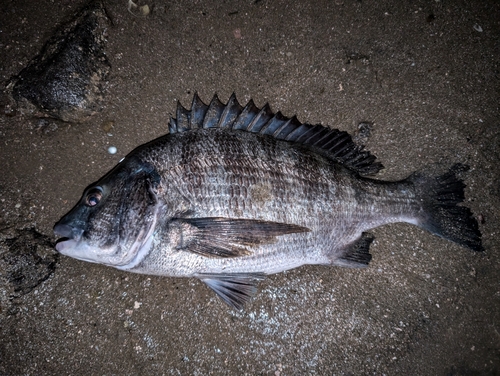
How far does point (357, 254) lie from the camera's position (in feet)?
8.77

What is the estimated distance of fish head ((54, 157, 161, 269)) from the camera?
7.07 ft

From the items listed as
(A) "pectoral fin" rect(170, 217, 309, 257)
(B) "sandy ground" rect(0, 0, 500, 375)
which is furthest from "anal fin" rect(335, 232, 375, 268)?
(A) "pectoral fin" rect(170, 217, 309, 257)

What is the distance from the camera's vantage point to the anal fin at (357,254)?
8.69 feet

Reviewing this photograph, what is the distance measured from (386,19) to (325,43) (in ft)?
2.14

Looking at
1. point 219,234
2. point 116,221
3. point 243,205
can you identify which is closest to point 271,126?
point 243,205

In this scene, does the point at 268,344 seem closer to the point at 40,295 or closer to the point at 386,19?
the point at 40,295

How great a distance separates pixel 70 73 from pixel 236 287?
2.37 m

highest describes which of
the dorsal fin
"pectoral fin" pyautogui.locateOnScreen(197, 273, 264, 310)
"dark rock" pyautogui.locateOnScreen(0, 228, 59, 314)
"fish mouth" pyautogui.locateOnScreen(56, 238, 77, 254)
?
the dorsal fin

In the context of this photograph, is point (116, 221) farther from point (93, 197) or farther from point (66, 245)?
point (66, 245)

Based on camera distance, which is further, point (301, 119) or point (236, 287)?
point (301, 119)

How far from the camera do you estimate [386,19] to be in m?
2.94

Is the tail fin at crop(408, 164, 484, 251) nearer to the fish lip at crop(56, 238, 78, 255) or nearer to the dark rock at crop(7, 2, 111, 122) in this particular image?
the fish lip at crop(56, 238, 78, 255)

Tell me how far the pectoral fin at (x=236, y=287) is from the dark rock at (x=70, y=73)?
1936mm

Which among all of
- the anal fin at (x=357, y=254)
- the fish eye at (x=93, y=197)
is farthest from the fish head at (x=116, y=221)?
the anal fin at (x=357, y=254)
